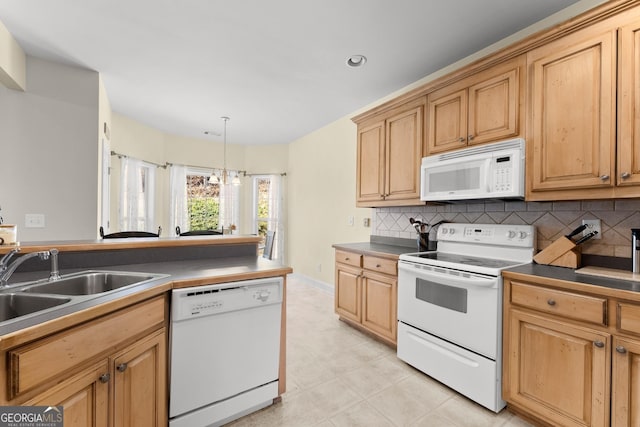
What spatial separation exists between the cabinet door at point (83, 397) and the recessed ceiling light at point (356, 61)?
2.72 metres

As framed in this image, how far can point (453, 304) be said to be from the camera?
6.45ft

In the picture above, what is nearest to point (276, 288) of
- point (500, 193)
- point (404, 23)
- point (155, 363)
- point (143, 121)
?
point (155, 363)

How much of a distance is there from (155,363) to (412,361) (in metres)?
1.84

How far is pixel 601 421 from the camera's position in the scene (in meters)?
1.37

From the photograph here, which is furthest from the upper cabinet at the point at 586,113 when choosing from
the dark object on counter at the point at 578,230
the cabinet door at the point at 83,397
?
the cabinet door at the point at 83,397

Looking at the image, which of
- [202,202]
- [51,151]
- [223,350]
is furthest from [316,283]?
[51,151]

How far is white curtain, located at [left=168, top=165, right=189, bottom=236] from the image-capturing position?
5152 millimetres

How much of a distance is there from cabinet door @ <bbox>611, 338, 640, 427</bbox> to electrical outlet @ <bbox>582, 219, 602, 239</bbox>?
79cm

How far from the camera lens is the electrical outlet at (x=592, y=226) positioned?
6.01 ft

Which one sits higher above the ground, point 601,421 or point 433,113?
point 433,113

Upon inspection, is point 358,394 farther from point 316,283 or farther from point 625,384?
point 316,283

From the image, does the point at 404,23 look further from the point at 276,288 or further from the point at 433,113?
the point at 276,288

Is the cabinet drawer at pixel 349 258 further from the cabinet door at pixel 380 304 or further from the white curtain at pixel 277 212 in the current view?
Result: the white curtain at pixel 277 212

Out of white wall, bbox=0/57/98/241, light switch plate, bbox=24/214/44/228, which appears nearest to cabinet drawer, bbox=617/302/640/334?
white wall, bbox=0/57/98/241
